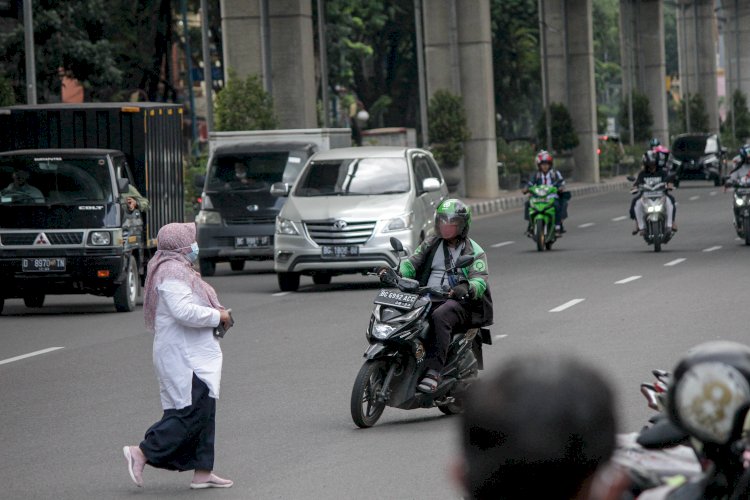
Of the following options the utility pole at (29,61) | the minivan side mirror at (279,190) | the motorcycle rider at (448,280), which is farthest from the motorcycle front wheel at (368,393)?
the utility pole at (29,61)

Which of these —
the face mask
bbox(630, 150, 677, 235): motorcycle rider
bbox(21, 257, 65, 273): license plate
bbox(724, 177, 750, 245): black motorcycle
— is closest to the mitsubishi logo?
bbox(21, 257, 65, 273): license plate

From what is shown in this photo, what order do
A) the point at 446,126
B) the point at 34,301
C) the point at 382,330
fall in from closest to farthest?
the point at 382,330, the point at 34,301, the point at 446,126

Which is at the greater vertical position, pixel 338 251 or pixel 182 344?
pixel 338 251

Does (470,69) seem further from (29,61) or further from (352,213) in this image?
(352,213)

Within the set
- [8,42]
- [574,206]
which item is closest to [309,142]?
[8,42]

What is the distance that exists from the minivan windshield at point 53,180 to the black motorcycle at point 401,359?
30.6 ft

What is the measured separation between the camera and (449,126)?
48.3 m

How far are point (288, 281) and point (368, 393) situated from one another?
1143cm

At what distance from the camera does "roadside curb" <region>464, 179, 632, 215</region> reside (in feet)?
146

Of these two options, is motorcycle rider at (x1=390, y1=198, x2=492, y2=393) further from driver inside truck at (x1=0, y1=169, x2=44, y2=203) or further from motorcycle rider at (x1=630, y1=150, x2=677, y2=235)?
motorcycle rider at (x1=630, y1=150, x2=677, y2=235)

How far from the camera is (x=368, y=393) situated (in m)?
10.1

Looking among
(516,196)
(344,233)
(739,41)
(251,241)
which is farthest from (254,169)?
(739,41)

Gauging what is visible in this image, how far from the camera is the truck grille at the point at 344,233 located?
2088 centimetres

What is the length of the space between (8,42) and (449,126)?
15.6m
